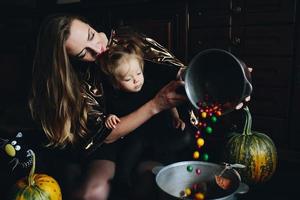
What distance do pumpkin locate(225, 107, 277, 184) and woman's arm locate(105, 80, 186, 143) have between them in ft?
1.12

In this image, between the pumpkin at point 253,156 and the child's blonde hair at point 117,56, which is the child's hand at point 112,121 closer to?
the child's blonde hair at point 117,56

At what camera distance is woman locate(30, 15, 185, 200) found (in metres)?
1.20

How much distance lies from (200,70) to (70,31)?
20.5 inches

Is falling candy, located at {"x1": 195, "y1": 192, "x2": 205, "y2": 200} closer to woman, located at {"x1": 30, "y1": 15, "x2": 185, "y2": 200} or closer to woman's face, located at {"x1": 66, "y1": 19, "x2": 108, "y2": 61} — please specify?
woman, located at {"x1": 30, "y1": 15, "x2": 185, "y2": 200}

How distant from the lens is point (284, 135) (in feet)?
5.03

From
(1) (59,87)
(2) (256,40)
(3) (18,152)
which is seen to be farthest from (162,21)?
(3) (18,152)

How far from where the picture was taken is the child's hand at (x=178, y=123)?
4.29 ft

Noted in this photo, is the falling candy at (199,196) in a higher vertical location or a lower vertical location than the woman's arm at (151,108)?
lower

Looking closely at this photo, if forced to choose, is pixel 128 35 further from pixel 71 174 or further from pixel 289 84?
pixel 289 84

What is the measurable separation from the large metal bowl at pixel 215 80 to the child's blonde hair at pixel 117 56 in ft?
0.93

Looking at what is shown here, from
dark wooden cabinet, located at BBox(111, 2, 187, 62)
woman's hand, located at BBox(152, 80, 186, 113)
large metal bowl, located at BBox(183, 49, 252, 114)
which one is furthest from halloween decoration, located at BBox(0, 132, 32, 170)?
dark wooden cabinet, located at BBox(111, 2, 187, 62)

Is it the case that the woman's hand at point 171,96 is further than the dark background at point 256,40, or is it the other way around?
the dark background at point 256,40

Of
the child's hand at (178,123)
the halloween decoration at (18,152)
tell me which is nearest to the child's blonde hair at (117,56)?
the child's hand at (178,123)

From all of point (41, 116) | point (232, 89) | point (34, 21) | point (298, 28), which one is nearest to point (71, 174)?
point (41, 116)
